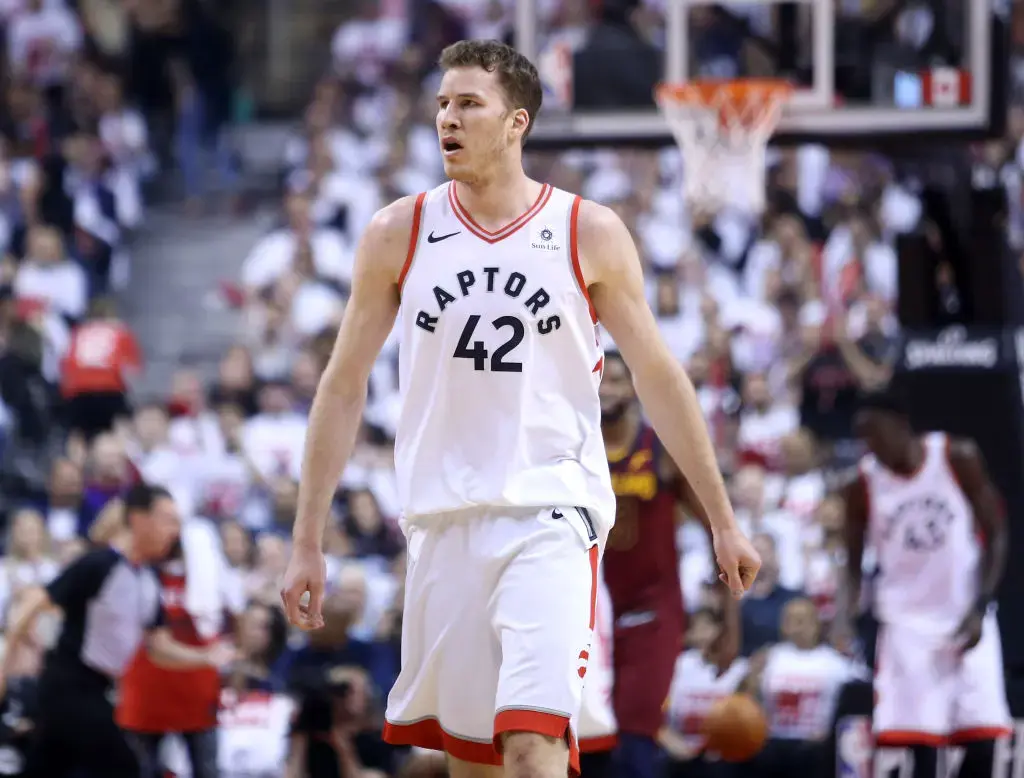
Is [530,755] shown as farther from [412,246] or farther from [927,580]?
[927,580]

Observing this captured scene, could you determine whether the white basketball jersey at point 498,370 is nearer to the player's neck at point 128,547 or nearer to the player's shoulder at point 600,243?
the player's shoulder at point 600,243

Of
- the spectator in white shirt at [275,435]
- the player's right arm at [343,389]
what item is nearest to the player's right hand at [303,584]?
the player's right arm at [343,389]

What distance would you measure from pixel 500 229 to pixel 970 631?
173 inches

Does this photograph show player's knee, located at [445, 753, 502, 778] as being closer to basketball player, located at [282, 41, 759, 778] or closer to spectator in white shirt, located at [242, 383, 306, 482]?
basketball player, located at [282, 41, 759, 778]

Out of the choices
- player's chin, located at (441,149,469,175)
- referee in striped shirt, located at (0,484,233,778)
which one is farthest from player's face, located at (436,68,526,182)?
referee in striped shirt, located at (0,484,233,778)

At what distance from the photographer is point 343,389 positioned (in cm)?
500

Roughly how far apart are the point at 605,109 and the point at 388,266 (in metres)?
6.02

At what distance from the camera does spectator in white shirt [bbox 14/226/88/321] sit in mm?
15523

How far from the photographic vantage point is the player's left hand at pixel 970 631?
27.3ft

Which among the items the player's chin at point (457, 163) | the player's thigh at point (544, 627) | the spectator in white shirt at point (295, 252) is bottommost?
the player's thigh at point (544, 627)

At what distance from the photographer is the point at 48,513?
1347 centimetres

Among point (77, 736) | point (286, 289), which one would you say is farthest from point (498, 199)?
point (286, 289)

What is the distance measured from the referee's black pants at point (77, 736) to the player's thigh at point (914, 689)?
365 centimetres

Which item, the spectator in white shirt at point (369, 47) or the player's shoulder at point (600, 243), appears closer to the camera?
the player's shoulder at point (600, 243)
